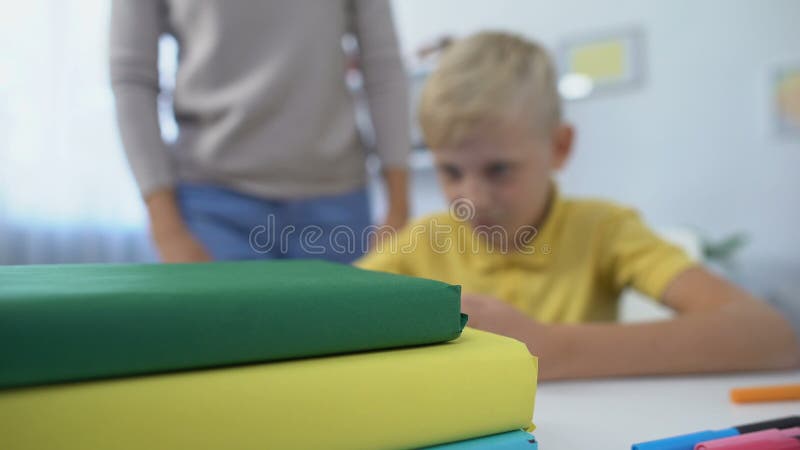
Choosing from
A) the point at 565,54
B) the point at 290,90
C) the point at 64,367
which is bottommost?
the point at 64,367

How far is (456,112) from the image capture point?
70 centimetres

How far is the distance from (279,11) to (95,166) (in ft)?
3.76

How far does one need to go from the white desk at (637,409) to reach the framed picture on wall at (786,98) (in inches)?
47.9

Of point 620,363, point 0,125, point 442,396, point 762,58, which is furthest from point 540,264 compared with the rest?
point 0,125

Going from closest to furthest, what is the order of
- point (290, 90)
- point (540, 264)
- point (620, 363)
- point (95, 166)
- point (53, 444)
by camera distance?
point (53, 444) < point (620, 363) < point (540, 264) < point (290, 90) < point (95, 166)

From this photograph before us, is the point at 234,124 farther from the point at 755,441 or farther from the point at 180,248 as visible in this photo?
the point at 755,441

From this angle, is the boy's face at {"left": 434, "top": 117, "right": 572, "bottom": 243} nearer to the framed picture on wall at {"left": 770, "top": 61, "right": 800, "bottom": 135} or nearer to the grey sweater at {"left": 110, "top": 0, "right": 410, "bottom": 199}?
the grey sweater at {"left": 110, "top": 0, "right": 410, "bottom": 199}

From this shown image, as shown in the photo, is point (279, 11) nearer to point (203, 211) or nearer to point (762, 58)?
point (203, 211)

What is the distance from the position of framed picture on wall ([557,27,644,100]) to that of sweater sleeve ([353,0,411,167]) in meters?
0.92

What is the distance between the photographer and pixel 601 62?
1.69 metres

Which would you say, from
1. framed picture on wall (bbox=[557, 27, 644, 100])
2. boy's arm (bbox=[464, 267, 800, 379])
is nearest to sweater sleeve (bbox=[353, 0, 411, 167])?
boy's arm (bbox=[464, 267, 800, 379])

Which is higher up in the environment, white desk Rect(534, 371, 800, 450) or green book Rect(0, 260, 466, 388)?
green book Rect(0, 260, 466, 388)

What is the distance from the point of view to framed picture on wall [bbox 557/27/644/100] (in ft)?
5.32

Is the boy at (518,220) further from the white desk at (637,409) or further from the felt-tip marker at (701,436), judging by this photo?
the felt-tip marker at (701,436)
